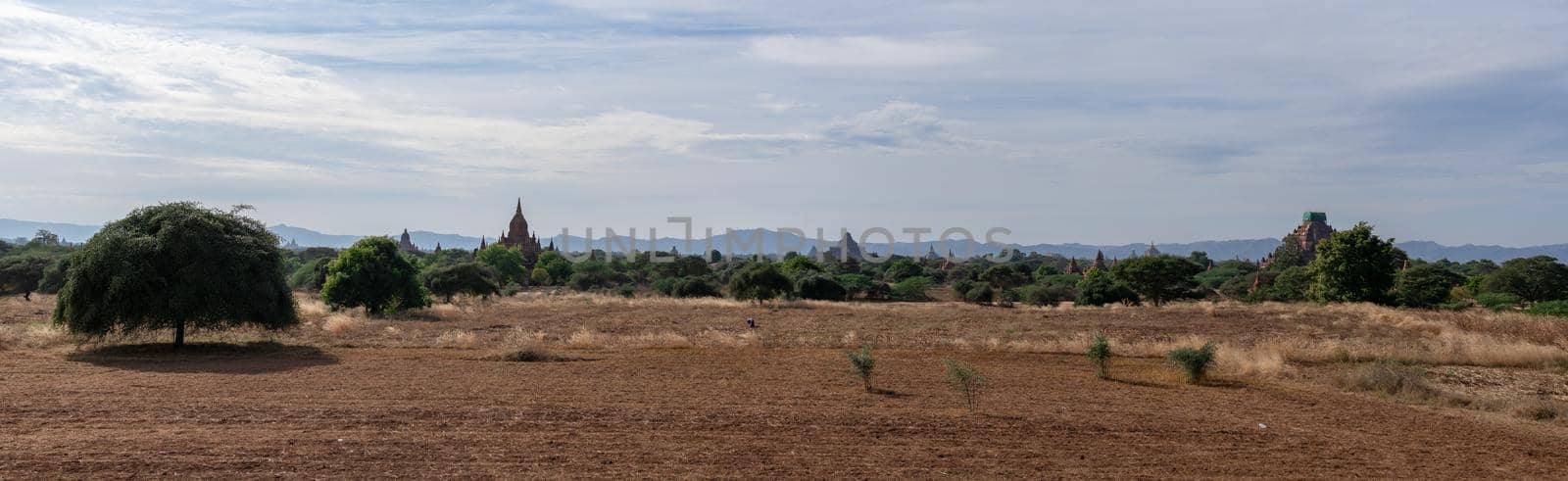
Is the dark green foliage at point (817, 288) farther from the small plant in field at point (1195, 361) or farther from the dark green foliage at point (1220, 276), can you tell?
the small plant in field at point (1195, 361)

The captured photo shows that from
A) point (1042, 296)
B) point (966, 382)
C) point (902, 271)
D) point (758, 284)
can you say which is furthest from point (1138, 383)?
point (902, 271)

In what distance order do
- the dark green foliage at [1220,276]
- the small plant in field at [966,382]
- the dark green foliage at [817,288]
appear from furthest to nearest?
the dark green foliage at [1220,276] → the dark green foliage at [817,288] → the small plant in field at [966,382]

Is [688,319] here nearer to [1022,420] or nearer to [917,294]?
[1022,420]

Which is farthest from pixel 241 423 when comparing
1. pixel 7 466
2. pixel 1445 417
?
pixel 1445 417

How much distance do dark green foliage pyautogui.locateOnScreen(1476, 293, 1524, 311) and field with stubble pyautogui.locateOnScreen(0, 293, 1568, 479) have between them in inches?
1060

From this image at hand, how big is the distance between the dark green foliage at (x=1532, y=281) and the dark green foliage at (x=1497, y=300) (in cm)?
134

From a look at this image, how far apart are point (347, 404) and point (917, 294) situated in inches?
2087

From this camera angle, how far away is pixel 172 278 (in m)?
18.5

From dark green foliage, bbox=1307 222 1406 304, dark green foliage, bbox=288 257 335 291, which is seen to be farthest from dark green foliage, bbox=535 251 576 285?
dark green foliage, bbox=1307 222 1406 304

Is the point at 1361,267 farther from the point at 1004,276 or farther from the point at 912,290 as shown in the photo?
the point at 1004,276

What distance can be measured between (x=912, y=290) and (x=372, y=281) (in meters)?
40.6

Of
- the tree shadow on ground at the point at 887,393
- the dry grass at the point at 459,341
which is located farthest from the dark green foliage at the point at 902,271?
the tree shadow on ground at the point at 887,393

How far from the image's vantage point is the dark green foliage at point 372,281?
34.3m

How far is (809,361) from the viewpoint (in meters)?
17.5
